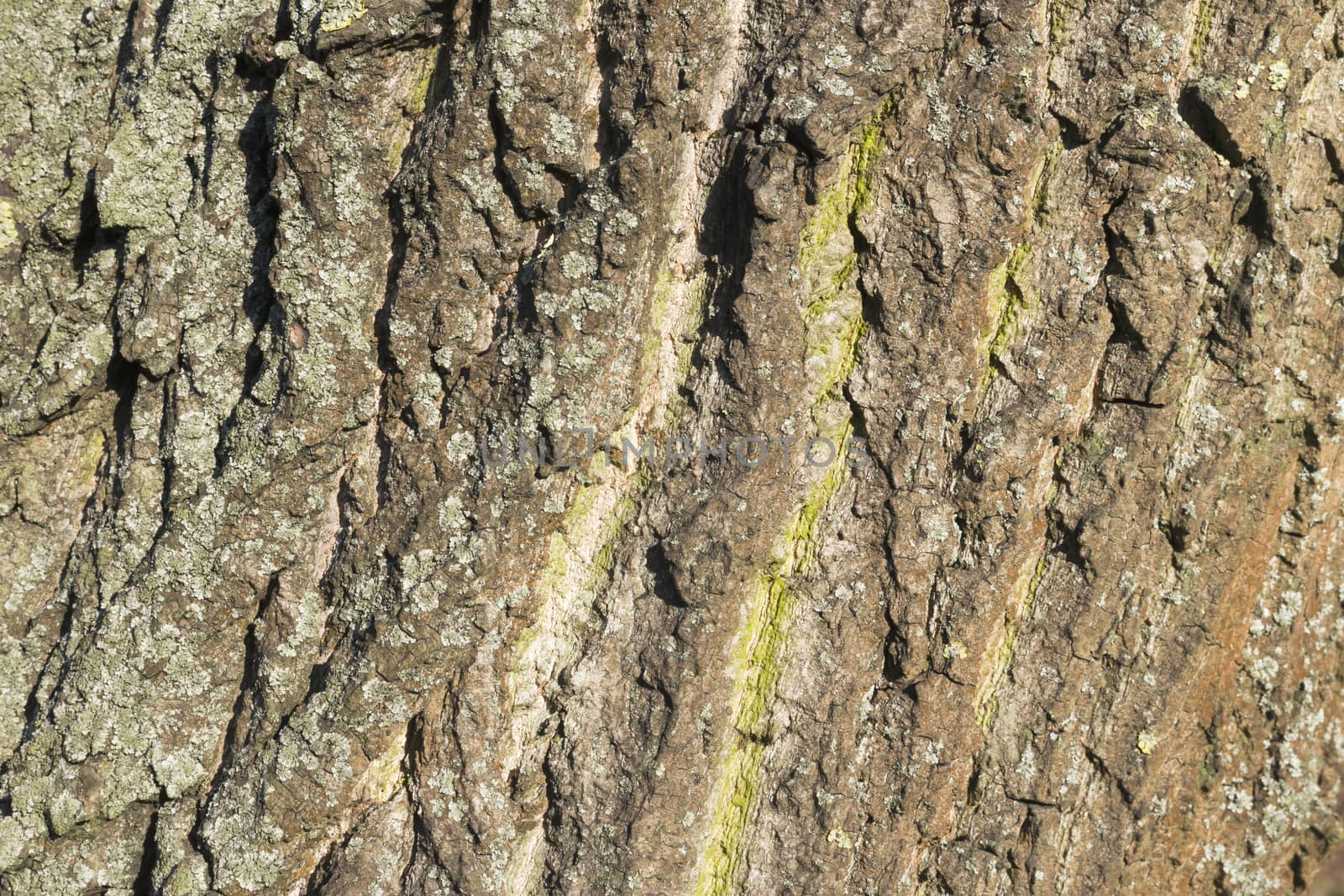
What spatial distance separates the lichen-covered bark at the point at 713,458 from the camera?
5.94 feet

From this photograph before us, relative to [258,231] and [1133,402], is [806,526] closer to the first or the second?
[1133,402]

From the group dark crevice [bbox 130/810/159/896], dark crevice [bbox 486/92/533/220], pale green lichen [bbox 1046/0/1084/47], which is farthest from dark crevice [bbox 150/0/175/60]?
pale green lichen [bbox 1046/0/1084/47]

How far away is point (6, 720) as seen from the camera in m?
2.21

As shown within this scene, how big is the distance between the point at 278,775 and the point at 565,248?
48.8 inches

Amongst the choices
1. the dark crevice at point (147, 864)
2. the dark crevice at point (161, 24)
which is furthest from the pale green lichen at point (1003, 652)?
the dark crevice at point (161, 24)

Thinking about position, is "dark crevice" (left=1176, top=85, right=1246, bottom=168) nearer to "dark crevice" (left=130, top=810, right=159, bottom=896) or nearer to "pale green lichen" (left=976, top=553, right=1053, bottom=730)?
"pale green lichen" (left=976, top=553, right=1053, bottom=730)

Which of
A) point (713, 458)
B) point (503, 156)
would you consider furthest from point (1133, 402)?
point (503, 156)

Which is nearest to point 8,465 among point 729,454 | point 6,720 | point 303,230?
point 6,720

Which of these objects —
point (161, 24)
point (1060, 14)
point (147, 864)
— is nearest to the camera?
point (1060, 14)

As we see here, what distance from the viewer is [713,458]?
185cm

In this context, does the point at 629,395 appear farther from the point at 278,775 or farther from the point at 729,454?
the point at 278,775

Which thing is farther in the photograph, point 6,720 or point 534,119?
point 6,720

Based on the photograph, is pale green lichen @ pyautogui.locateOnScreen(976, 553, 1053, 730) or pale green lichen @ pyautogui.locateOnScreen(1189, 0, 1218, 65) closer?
pale green lichen @ pyautogui.locateOnScreen(1189, 0, 1218, 65)

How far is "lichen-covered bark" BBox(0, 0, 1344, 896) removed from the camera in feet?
5.94
